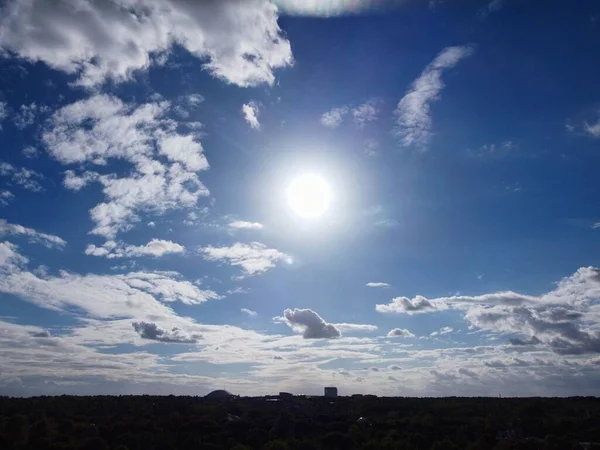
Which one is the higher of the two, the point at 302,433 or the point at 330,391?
the point at 330,391

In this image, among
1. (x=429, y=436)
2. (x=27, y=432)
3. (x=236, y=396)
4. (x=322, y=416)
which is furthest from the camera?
(x=236, y=396)

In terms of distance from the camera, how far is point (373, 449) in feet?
172

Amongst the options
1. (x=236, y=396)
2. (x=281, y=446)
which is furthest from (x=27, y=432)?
(x=236, y=396)

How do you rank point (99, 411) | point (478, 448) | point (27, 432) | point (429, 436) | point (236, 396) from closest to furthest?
point (478, 448) → point (27, 432) → point (429, 436) → point (99, 411) → point (236, 396)

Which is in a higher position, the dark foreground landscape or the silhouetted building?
the silhouetted building

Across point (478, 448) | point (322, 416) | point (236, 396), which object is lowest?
point (478, 448)

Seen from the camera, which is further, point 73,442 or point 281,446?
point 73,442

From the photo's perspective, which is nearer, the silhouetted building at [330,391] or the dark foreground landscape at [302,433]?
the dark foreground landscape at [302,433]

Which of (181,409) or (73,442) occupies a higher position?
(181,409)

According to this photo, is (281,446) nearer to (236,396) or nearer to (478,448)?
(478,448)

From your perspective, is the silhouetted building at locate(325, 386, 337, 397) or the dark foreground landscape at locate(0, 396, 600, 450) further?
the silhouetted building at locate(325, 386, 337, 397)

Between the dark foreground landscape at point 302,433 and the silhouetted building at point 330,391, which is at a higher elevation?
the silhouetted building at point 330,391

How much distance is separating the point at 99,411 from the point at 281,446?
66718 mm

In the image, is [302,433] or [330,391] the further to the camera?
[330,391]
